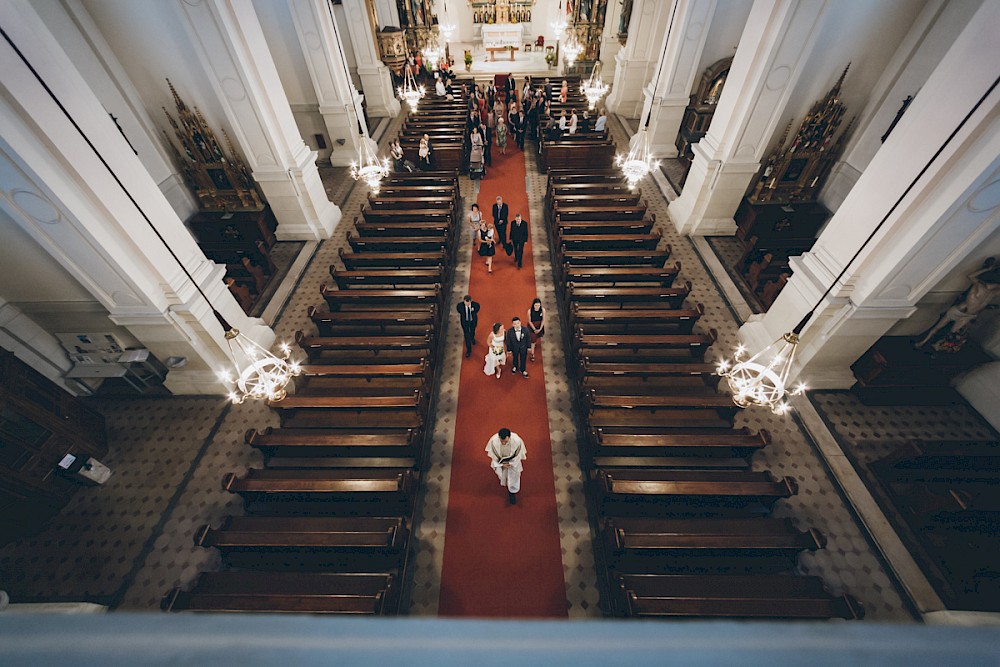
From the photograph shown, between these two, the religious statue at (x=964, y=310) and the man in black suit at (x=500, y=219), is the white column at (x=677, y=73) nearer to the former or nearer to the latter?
the man in black suit at (x=500, y=219)

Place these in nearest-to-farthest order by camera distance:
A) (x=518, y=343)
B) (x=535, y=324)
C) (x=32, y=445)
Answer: (x=32, y=445) → (x=518, y=343) → (x=535, y=324)

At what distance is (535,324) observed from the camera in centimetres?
686

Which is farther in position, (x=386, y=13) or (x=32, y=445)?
(x=386, y=13)

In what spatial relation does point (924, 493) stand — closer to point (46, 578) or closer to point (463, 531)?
point (463, 531)


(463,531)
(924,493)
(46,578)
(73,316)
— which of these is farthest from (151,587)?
(924,493)

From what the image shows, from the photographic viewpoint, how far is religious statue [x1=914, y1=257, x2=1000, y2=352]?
531 centimetres

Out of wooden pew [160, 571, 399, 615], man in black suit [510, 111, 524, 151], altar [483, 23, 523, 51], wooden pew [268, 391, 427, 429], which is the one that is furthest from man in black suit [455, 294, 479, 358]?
altar [483, 23, 523, 51]

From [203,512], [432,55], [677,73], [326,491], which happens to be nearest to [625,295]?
[326,491]

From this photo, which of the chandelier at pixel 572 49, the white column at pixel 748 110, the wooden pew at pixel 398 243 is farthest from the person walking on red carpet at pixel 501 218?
the chandelier at pixel 572 49

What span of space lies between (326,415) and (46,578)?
3329 mm

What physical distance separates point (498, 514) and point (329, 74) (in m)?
11.2

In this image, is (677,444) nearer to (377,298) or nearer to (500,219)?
(377,298)

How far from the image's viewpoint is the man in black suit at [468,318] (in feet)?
21.8

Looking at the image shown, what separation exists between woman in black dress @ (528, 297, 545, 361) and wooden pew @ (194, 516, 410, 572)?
3.44 metres
